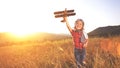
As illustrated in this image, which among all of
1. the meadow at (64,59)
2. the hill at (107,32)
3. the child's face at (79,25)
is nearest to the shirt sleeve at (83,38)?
the child's face at (79,25)

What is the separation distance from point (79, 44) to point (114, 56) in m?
1.02

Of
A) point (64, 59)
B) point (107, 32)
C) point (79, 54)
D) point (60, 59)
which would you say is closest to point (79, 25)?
point (79, 54)

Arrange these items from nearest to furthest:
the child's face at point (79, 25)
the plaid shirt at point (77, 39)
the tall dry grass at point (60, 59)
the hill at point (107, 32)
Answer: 1. the tall dry grass at point (60, 59)
2. the child's face at point (79, 25)
3. the plaid shirt at point (77, 39)
4. the hill at point (107, 32)

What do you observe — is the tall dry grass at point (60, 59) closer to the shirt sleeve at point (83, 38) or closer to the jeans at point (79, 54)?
the jeans at point (79, 54)

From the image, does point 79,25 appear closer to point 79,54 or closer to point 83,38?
point 83,38

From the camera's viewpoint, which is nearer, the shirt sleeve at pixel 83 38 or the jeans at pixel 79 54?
the shirt sleeve at pixel 83 38

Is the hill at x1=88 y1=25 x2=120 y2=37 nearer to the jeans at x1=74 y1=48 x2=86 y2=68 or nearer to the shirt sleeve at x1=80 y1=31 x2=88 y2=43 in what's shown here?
the jeans at x1=74 y1=48 x2=86 y2=68

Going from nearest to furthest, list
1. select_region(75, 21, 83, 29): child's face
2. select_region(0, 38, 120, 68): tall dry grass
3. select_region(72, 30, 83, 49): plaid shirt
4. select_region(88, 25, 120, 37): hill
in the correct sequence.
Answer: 1. select_region(0, 38, 120, 68): tall dry grass
2. select_region(75, 21, 83, 29): child's face
3. select_region(72, 30, 83, 49): plaid shirt
4. select_region(88, 25, 120, 37): hill

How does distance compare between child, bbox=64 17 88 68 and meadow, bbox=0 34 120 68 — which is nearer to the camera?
meadow, bbox=0 34 120 68

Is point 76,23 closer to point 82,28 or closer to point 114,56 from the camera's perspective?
point 82,28

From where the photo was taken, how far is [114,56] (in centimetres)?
748

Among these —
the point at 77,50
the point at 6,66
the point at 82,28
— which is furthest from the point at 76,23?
the point at 6,66

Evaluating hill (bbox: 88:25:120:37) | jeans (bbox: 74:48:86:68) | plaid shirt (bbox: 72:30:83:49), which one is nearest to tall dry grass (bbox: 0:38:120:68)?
jeans (bbox: 74:48:86:68)

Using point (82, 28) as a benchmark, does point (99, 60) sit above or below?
below
